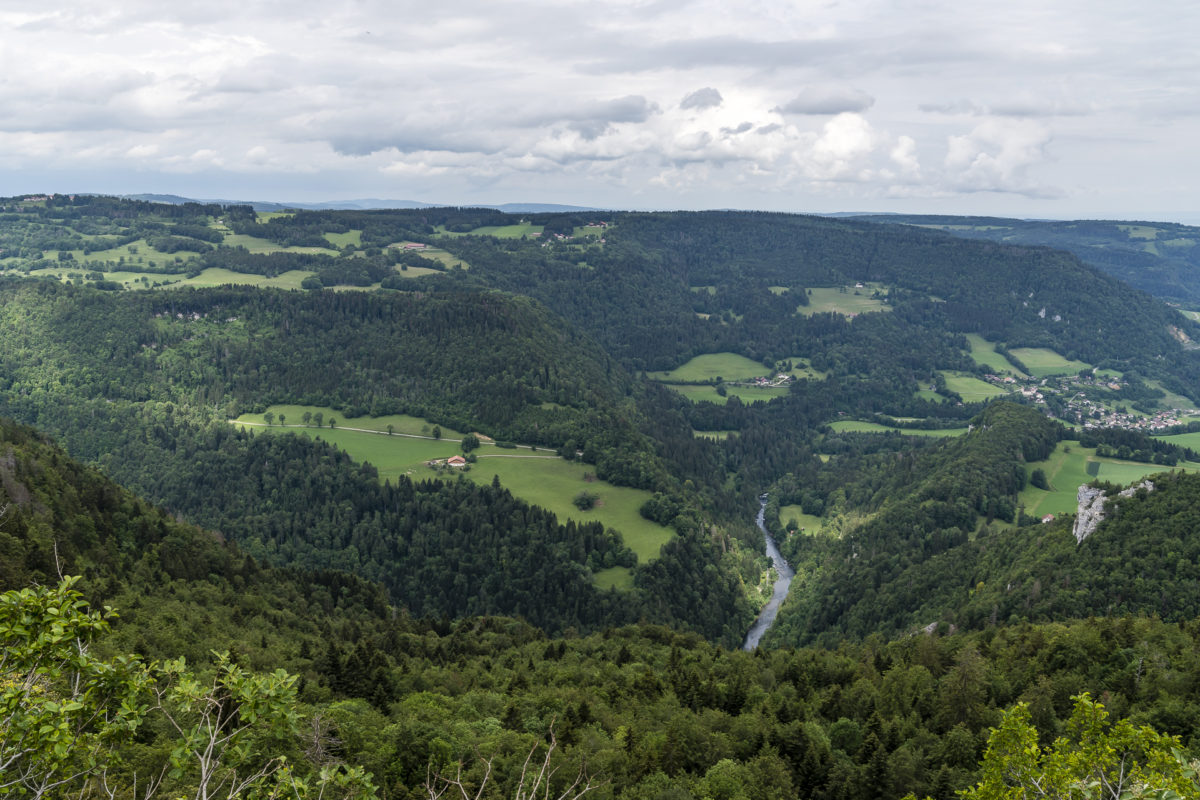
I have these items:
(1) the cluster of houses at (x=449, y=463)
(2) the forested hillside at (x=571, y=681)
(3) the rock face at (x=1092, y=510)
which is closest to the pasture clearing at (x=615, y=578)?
(2) the forested hillside at (x=571, y=681)

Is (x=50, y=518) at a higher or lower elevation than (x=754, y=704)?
higher

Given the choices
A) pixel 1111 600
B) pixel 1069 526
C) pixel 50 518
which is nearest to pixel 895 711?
pixel 1111 600

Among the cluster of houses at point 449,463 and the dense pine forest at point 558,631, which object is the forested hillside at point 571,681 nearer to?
the dense pine forest at point 558,631

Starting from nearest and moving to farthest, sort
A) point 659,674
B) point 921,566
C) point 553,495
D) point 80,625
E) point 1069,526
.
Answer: point 80,625 < point 659,674 < point 1069,526 < point 921,566 < point 553,495

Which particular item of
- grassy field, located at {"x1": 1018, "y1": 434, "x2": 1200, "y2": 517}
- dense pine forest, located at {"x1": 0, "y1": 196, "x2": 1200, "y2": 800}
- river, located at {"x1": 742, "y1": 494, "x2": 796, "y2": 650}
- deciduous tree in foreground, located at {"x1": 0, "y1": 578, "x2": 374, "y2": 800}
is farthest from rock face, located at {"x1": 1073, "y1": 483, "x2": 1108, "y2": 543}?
deciduous tree in foreground, located at {"x1": 0, "y1": 578, "x2": 374, "y2": 800}

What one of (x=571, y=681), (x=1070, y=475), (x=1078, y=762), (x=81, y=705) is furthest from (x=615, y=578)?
(x=81, y=705)

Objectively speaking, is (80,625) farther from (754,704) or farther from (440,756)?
(754,704)

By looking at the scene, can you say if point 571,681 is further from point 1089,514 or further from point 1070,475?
point 1070,475
